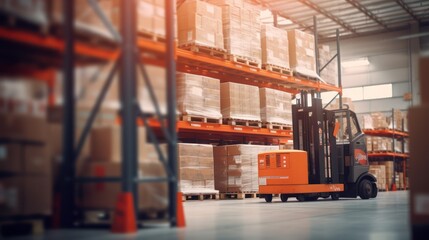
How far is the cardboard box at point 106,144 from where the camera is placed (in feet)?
14.1

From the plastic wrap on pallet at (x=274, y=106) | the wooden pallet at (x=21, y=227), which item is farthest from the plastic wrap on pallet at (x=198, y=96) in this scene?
the wooden pallet at (x=21, y=227)

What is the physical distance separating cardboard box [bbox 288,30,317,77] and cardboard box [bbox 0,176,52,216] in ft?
26.7

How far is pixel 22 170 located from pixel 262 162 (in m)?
5.74

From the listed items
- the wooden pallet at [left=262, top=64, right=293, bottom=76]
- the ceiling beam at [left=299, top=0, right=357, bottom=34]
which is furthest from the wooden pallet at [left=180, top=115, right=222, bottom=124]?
the ceiling beam at [left=299, top=0, right=357, bottom=34]

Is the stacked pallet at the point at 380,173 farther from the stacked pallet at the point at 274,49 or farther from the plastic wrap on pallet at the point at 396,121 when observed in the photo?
the stacked pallet at the point at 274,49

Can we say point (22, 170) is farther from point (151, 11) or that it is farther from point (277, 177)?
point (277, 177)

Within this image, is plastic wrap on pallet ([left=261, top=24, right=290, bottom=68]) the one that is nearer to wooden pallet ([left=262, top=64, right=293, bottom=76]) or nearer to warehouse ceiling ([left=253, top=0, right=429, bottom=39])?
Answer: wooden pallet ([left=262, top=64, right=293, bottom=76])

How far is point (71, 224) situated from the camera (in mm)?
4355

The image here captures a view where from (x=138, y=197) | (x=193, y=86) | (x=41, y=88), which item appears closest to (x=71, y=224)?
(x=138, y=197)

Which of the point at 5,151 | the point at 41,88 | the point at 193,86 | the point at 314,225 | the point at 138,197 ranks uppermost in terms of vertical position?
the point at 193,86

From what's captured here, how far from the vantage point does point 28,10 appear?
4.24m

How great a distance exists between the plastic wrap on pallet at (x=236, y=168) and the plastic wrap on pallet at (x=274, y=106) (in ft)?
2.71

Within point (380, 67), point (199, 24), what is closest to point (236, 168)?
point (199, 24)

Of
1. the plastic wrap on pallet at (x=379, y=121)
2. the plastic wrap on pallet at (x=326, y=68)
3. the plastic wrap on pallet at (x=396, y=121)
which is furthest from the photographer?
the plastic wrap on pallet at (x=396, y=121)
